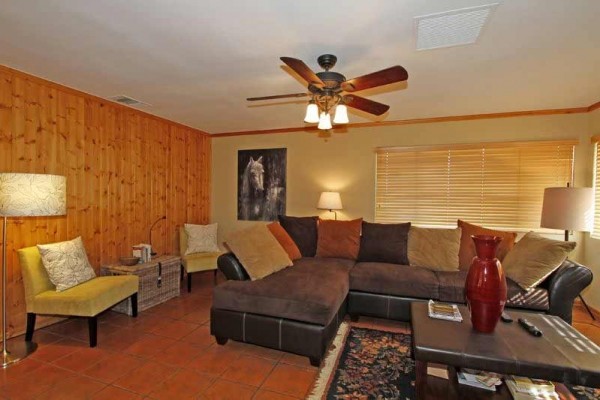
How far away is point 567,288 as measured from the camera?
105 inches

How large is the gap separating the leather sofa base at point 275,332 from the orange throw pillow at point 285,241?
1146 millimetres

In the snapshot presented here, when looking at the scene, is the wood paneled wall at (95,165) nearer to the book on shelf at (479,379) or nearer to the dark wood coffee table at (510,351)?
the dark wood coffee table at (510,351)

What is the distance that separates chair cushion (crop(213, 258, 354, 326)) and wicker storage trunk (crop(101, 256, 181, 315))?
1.30 meters

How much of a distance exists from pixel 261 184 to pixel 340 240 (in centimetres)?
191

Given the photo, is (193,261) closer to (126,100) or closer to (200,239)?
(200,239)

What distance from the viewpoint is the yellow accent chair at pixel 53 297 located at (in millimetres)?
2584

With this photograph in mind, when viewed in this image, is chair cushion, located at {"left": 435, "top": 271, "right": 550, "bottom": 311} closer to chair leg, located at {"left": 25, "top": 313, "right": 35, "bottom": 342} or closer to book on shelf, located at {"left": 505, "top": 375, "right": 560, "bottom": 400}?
book on shelf, located at {"left": 505, "top": 375, "right": 560, "bottom": 400}

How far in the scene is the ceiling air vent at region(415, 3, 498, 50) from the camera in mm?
1791

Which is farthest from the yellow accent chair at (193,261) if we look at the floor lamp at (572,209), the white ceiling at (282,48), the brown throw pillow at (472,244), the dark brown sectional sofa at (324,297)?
the floor lamp at (572,209)

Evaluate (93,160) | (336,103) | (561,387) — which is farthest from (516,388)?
(93,160)

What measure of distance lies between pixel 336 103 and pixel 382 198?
8.07ft

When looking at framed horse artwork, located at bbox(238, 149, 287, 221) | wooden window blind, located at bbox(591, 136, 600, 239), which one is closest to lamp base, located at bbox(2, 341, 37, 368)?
framed horse artwork, located at bbox(238, 149, 287, 221)

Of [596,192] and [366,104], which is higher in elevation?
[366,104]

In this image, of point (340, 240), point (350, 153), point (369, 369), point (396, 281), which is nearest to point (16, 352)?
point (369, 369)
